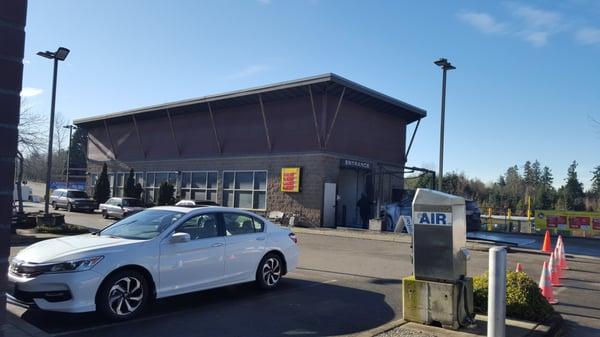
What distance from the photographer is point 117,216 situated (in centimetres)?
3066

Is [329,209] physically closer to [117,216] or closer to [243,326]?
[117,216]

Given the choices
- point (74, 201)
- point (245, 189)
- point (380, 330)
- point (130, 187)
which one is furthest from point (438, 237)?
point (74, 201)

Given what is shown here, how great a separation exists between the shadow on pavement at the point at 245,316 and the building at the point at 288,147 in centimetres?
1864

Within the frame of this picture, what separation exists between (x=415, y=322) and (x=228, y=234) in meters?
3.36

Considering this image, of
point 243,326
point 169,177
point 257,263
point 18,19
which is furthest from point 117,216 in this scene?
point 18,19

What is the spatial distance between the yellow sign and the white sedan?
735 inches

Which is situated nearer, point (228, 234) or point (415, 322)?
point (415, 322)

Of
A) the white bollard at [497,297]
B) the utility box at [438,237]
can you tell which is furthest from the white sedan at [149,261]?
the white bollard at [497,297]

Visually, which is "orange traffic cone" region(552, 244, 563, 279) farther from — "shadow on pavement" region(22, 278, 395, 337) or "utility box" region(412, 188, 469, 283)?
"utility box" region(412, 188, 469, 283)

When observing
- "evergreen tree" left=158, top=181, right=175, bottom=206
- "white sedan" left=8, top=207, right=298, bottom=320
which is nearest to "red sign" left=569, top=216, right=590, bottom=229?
"white sedan" left=8, top=207, right=298, bottom=320

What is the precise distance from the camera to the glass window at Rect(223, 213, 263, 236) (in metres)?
8.46

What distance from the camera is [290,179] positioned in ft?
94.0

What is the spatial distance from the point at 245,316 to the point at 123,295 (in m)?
1.68

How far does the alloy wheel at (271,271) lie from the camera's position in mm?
8938
